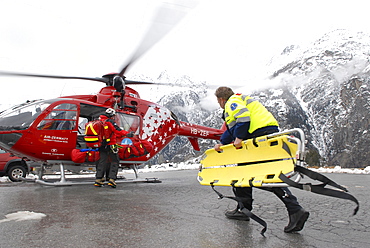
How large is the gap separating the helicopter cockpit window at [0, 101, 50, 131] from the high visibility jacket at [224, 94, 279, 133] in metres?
5.71

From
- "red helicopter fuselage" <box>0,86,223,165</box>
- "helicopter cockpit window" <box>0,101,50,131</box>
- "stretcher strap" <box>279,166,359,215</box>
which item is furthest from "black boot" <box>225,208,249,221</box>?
"helicopter cockpit window" <box>0,101,50,131</box>

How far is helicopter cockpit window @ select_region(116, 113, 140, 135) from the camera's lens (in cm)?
824

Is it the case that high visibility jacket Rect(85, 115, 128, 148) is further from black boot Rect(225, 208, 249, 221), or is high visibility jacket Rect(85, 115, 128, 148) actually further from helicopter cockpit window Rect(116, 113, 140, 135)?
black boot Rect(225, 208, 249, 221)

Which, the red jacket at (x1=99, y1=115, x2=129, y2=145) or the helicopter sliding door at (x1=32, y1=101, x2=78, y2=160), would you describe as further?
the helicopter sliding door at (x1=32, y1=101, x2=78, y2=160)

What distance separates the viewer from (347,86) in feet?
567

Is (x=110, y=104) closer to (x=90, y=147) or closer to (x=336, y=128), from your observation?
(x=90, y=147)

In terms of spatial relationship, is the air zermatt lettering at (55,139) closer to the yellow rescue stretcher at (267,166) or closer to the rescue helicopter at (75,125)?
the rescue helicopter at (75,125)

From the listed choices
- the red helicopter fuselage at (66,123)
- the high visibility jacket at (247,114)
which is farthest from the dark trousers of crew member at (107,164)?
the high visibility jacket at (247,114)

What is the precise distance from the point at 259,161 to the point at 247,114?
0.55m

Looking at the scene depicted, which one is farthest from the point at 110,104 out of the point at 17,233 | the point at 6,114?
the point at 17,233

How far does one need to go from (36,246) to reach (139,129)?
649 cm

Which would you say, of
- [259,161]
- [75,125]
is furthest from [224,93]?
[75,125]

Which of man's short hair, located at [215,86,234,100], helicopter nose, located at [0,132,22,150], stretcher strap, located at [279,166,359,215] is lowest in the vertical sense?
stretcher strap, located at [279,166,359,215]

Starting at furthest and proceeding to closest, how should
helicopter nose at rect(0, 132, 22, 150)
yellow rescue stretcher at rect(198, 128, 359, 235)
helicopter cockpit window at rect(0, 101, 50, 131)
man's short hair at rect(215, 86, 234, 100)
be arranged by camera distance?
helicopter cockpit window at rect(0, 101, 50, 131), helicopter nose at rect(0, 132, 22, 150), man's short hair at rect(215, 86, 234, 100), yellow rescue stretcher at rect(198, 128, 359, 235)
